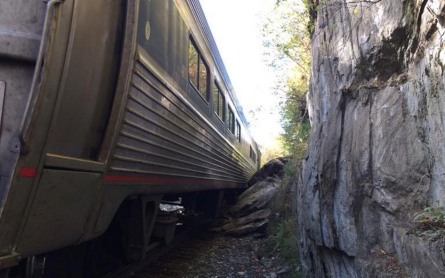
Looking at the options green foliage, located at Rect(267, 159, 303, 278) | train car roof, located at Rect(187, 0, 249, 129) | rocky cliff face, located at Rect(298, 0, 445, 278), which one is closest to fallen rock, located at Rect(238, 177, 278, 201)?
green foliage, located at Rect(267, 159, 303, 278)

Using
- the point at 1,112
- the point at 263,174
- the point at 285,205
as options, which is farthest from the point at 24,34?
the point at 263,174

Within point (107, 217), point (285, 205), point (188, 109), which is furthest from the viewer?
point (285, 205)

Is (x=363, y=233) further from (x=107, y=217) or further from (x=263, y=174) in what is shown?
(x=263, y=174)

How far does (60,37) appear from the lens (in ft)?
7.65

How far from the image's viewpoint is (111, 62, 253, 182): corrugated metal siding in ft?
10.8

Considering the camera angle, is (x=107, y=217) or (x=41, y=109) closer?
(x=41, y=109)

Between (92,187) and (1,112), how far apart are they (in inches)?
33.2

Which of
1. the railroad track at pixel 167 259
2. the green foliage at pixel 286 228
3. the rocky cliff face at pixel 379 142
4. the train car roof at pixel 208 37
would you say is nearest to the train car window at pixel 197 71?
the train car roof at pixel 208 37

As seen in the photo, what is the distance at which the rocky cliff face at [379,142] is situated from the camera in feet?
9.46

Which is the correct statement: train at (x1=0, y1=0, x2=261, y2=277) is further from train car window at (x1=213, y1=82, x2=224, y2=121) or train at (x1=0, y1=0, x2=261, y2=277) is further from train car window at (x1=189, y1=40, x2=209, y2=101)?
train car window at (x1=213, y1=82, x2=224, y2=121)

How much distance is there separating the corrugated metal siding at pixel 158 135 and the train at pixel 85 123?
0.05 feet

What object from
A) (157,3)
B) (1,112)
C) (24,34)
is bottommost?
(1,112)

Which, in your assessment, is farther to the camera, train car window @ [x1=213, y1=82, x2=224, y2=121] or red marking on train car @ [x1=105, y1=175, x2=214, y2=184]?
train car window @ [x1=213, y1=82, x2=224, y2=121]

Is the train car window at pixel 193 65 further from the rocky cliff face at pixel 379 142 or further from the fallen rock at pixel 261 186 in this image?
the fallen rock at pixel 261 186
